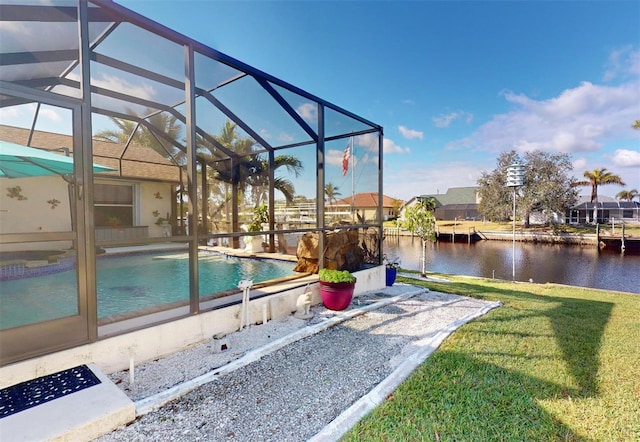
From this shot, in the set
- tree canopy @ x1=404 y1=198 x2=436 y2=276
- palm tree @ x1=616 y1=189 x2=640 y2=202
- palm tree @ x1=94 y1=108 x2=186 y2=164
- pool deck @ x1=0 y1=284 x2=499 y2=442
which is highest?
palm tree @ x1=616 y1=189 x2=640 y2=202

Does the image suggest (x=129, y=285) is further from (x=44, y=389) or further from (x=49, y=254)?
(x=44, y=389)

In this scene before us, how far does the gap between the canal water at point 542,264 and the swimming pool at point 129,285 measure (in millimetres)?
12961

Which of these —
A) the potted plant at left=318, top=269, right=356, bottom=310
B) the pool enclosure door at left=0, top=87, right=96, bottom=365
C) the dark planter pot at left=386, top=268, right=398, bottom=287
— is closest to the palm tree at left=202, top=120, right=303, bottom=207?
the potted plant at left=318, top=269, right=356, bottom=310

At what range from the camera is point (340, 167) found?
610 cm

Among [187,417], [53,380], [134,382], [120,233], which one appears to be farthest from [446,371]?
[120,233]

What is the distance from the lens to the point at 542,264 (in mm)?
18047

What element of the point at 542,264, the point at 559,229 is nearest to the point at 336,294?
the point at 542,264

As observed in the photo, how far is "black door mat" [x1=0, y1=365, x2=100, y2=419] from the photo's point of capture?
6.42 ft

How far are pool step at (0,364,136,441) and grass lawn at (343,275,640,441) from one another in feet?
5.48

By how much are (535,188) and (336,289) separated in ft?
110

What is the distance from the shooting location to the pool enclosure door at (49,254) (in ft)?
7.78

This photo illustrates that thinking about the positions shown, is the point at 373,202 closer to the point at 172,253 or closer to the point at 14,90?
the point at 172,253

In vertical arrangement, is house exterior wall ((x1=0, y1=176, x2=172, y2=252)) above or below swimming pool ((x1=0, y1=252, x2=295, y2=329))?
above

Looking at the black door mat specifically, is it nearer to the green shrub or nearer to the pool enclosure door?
the pool enclosure door
